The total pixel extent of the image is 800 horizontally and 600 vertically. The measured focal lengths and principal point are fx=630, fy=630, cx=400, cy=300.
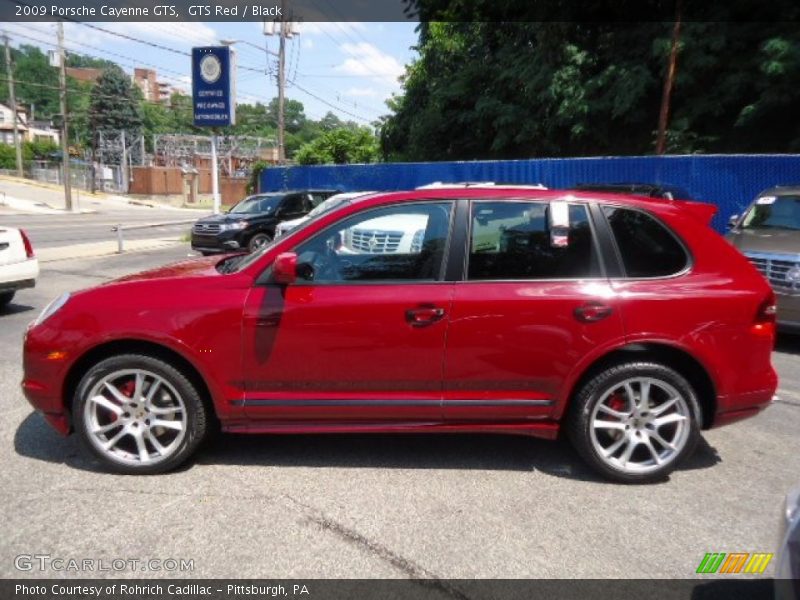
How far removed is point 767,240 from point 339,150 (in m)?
29.9

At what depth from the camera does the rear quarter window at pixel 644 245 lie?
3.68 m

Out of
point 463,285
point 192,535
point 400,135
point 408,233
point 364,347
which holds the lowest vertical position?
point 192,535

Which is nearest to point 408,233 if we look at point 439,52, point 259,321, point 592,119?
point 259,321

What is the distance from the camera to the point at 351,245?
12.4ft

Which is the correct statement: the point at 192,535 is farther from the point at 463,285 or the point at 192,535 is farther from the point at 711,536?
the point at 711,536

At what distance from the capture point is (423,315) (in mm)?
3527

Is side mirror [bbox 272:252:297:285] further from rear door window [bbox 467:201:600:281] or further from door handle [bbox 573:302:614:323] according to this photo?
door handle [bbox 573:302:614:323]

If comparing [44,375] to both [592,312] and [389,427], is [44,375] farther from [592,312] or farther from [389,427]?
[592,312]

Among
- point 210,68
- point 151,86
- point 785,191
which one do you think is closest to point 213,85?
point 210,68

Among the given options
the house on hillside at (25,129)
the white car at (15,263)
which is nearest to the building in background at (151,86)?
the house on hillside at (25,129)

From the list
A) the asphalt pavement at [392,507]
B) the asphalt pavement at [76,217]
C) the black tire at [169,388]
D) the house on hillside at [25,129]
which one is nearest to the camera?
the asphalt pavement at [392,507]

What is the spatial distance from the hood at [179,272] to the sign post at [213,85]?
16160 mm

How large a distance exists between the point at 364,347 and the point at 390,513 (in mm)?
898

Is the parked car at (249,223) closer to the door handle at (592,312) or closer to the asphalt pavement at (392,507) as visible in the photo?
the asphalt pavement at (392,507)
